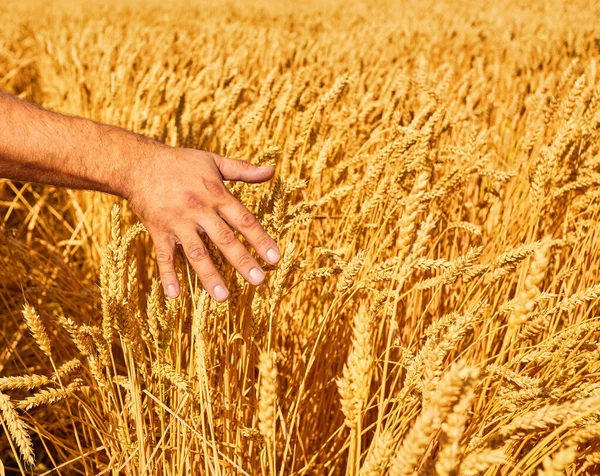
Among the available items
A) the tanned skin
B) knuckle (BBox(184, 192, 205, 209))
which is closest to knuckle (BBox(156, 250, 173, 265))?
the tanned skin

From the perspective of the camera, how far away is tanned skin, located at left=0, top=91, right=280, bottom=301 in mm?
919

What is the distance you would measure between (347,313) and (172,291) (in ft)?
1.79

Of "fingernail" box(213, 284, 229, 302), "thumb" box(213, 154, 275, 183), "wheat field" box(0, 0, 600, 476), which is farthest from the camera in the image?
"thumb" box(213, 154, 275, 183)

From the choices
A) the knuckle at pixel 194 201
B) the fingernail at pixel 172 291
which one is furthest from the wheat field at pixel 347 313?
the knuckle at pixel 194 201

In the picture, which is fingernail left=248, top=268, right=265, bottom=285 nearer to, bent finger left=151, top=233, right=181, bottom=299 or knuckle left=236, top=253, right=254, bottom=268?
knuckle left=236, top=253, right=254, bottom=268

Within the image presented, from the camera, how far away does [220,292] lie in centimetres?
91

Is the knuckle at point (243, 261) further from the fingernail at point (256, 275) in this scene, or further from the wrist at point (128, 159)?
the wrist at point (128, 159)

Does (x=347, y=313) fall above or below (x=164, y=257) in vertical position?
below

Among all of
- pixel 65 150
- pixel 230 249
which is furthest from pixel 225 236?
pixel 65 150

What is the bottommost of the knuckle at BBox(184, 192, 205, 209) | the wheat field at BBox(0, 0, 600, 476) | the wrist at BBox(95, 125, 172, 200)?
the wheat field at BBox(0, 0, 600, 476)

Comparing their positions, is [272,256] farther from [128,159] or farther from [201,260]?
[128,159]

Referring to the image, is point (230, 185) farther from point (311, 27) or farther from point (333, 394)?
point (311, 27)

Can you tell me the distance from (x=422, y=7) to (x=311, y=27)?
268 centimetres

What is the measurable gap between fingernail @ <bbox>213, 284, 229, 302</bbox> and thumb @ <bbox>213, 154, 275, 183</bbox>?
234mm
